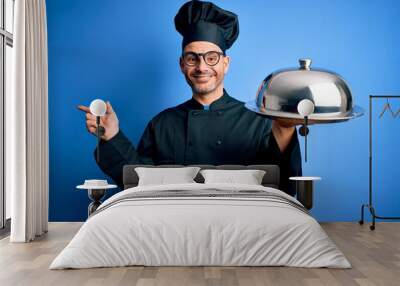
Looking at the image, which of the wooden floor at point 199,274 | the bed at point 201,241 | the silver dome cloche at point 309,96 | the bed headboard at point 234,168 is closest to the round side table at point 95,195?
the bed headboard at point 234,168

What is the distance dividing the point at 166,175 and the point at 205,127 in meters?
0.87

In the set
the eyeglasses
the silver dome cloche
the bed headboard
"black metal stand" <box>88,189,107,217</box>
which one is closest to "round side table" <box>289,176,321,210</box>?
the bed headboard

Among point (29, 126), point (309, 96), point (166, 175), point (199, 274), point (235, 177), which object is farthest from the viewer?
point (166, 175)

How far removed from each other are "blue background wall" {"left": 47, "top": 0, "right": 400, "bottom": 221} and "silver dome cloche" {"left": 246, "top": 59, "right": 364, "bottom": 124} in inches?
211

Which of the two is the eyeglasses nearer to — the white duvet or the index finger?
the index finger

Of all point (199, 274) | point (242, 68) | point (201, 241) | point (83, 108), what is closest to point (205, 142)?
point (242, 68)

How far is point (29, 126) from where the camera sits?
5.48 metres

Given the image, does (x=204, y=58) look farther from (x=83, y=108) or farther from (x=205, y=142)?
(x=83, y=108)

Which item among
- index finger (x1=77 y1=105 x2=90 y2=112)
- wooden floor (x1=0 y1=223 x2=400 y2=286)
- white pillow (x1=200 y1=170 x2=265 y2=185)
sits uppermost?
index finger (x1=77 y1=105 x2=90 y2=112)

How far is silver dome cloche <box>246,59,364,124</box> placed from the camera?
1.22 meters

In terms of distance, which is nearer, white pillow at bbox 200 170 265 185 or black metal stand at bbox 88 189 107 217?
white pillow at bbox 200 170 265 185

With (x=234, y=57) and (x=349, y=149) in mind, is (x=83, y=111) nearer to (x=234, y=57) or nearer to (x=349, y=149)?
(x=234, y=57)

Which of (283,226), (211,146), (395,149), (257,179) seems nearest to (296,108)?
(283,226)

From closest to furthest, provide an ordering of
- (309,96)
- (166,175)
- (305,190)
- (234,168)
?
(309,96), (166,175), (305,190), (234,168)
